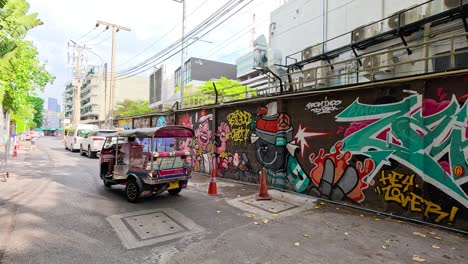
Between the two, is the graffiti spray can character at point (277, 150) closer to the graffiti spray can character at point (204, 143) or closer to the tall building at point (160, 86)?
the graffiti spray can character at point (204, 143)

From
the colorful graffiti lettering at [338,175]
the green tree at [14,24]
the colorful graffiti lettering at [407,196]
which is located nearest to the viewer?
the colorful graffiti lettering at [407,196]

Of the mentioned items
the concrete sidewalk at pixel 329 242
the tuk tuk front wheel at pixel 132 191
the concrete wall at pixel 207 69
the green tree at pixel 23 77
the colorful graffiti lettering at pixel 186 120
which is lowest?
the concrete sidewalk at pixel 329 242

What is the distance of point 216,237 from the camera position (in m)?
4.88

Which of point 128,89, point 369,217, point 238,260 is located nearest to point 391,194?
point 369,217

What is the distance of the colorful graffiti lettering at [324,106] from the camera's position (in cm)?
724

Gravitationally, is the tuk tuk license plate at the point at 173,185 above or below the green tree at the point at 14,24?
below

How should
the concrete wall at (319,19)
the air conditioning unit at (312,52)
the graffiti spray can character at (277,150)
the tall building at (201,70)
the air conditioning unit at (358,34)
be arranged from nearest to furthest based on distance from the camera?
the graffiti spray can character at (277,150)
the air conditioning unit at (358,34)
the concrete wall at (319,19)
the air conditioning unit at (312,52)
the tall building at (201,70)

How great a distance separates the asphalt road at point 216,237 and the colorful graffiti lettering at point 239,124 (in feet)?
11.2

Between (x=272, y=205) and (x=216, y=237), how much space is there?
2529mm

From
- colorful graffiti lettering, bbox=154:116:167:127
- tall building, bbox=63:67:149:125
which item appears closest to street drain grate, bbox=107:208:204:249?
colorful graffiti lettering, bbox=154:116:167:127

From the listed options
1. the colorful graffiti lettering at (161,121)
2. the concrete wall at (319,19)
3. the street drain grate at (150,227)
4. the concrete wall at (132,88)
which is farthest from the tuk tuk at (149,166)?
the concrete wall at (132,88)

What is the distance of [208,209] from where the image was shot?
21.8 ft

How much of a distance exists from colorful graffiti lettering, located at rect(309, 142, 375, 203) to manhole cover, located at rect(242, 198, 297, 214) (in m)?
1.12

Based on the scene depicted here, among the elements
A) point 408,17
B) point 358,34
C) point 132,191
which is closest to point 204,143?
point 132,191
